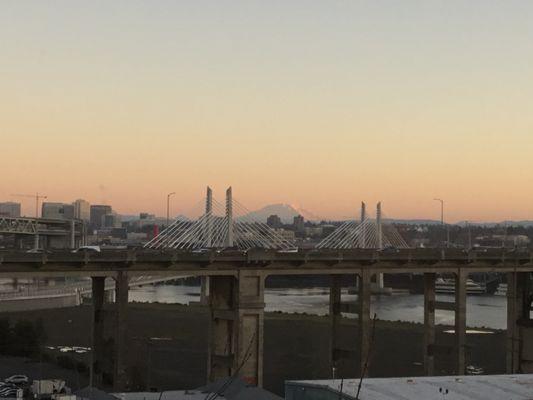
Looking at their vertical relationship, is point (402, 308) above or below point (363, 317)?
below

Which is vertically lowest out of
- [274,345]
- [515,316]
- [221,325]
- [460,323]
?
[274,345]

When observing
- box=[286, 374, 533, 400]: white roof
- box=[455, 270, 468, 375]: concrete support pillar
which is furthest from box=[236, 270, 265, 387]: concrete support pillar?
box=[286, 374, 533, 400]: white roof

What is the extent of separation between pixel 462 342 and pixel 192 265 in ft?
86.9

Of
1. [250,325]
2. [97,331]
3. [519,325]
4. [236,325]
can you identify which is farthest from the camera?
[519,325]

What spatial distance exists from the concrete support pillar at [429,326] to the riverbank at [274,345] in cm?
357

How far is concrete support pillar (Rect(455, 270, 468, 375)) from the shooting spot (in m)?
70.3

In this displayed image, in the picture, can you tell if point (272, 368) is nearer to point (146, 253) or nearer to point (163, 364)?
point (163, 364)

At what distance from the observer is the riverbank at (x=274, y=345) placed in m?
73.9

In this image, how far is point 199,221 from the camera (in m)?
119

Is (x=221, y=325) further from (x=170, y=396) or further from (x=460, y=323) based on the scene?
(x=460, y=323)

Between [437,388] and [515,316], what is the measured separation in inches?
1619

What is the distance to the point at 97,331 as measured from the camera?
58031 mm

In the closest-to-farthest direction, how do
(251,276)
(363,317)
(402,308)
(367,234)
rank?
(251,276) → (363,317) → (402,308) → (367,234)

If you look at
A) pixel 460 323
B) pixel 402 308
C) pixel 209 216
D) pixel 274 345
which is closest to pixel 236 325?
pixel 460 323
